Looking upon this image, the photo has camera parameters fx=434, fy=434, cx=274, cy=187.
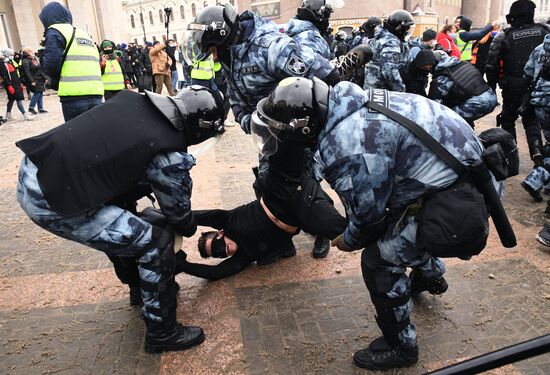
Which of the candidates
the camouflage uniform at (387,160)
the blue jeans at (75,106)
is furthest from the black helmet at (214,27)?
the blue jeans at (75,106)

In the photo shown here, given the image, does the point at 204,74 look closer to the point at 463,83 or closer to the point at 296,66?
the point at 463,83

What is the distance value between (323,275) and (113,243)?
1703 millimetres

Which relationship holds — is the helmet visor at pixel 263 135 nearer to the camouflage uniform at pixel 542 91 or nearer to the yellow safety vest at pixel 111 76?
the camouflage uniform at pixel 542 91

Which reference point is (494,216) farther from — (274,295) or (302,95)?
(274,295)

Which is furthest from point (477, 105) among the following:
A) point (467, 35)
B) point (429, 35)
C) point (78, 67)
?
point (467, 35)

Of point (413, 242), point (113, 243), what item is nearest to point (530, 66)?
point (413, 242)

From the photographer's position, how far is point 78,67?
5172 mm

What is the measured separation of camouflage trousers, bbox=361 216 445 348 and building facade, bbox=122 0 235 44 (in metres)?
76.1

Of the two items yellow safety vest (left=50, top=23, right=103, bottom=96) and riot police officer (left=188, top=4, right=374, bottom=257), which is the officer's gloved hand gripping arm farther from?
yellow safety vest (left=50, top=23, right=103, bottom=96)

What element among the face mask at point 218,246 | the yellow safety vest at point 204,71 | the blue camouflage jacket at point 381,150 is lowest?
the face mask at point 218,246

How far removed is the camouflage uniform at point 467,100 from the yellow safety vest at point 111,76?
680 cm

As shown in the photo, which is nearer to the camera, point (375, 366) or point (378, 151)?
point (378, 151)

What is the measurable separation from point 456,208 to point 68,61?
4.82m

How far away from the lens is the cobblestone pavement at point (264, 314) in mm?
2580
